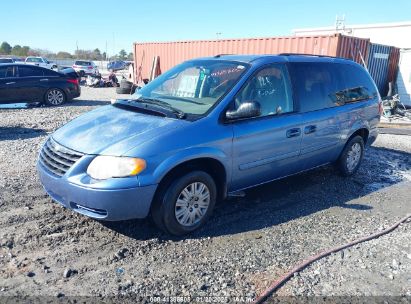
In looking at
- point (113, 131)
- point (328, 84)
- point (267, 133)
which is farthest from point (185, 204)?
point (328, 84)

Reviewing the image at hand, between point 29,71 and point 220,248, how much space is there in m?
11.5

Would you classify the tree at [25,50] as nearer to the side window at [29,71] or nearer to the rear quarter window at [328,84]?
the side window at [29,71]

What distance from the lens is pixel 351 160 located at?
590cm

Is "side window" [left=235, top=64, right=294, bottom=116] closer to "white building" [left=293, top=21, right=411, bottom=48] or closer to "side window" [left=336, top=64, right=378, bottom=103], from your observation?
"side window" [left=336, top=64, right=378, bottom=103]

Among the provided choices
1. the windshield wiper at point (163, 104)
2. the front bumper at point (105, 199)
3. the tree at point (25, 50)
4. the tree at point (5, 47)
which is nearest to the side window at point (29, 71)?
the windshield wiper at point (163, 104)

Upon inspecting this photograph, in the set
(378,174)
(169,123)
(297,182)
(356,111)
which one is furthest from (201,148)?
(378,174)

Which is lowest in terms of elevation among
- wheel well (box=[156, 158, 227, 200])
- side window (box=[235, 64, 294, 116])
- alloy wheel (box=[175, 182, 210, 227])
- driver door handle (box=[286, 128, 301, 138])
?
alloy wheel (box=[175, 182, 210, 227])

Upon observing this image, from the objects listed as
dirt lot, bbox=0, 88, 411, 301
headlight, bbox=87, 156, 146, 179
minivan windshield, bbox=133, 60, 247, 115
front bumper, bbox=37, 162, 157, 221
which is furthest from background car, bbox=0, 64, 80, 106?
headlight, bbox=87, 156, 146, 179

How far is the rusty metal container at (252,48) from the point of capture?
38.6 feet

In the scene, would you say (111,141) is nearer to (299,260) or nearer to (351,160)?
(299,260)

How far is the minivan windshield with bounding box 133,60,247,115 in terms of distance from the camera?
400 centimetres

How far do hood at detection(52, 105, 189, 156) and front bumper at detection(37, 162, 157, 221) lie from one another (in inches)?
13.4

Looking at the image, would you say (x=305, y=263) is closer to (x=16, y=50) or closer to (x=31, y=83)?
(x=31, y=83)

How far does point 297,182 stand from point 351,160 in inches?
40.7
